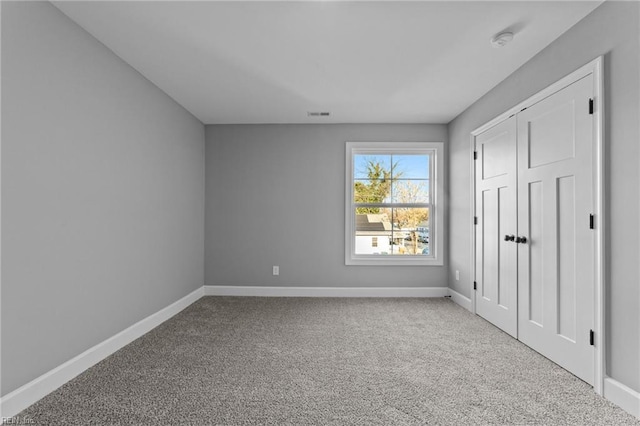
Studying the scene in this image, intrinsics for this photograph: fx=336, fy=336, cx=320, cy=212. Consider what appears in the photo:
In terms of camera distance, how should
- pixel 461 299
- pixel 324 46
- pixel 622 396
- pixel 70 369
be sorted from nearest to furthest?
1. pixel 622 396
2. pixel 70 369
3. pixel 324 46
4. pixel 461 299

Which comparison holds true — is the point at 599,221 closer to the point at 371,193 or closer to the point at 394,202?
the point at 394,202

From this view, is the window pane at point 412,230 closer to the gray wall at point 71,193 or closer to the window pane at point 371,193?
the window pane at point 371,193

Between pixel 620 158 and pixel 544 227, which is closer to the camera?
pixel 620 158

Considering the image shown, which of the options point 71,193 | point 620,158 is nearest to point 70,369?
point 71,193

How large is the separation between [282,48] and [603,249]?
263 centimetres

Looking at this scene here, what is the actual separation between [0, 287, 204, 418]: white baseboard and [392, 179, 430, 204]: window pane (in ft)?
10.9

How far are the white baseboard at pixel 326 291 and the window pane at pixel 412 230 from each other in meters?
0.53

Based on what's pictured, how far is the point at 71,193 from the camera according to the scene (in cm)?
227

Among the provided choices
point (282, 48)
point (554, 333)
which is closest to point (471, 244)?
point (554, 333)

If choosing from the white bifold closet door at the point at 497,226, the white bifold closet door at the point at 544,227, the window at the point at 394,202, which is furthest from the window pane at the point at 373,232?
the white bifold closet door at the point at 544,227

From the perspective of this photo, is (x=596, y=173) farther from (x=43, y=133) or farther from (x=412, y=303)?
(x=43, y=133)

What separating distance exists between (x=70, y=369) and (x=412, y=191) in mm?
4150

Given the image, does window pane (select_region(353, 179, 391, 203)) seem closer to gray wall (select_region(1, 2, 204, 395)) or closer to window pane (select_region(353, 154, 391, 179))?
window pane (select_region(353, 154, 391, 179))

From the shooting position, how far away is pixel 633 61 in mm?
1897
